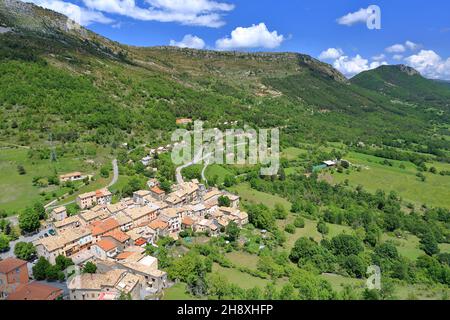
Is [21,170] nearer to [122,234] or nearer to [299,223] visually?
[122,234]

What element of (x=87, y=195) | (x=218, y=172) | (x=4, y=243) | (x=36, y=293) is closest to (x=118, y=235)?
(x=4, y=243)

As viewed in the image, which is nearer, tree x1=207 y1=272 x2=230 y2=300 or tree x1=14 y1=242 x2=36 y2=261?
tree x1=207 y1=272 x2=230 y2=300

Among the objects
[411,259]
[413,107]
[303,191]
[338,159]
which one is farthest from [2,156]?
[413,107]

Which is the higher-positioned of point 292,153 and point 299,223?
point 292,153

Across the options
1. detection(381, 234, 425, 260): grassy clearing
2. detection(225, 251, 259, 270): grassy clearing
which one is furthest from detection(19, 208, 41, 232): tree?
detection(381, 234, 425, 260): grassy clearing

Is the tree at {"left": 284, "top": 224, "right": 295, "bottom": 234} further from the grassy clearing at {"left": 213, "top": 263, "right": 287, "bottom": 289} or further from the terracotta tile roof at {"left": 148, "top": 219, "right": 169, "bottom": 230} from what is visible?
the terracotta tile roof at {"left": 148, "top": 219, "right": 169, "bottom": 230}

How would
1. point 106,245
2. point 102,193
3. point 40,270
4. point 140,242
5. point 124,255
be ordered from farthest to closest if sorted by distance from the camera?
point 102,193
point 140,242
point 106,245
point 124,255
point 40,270
